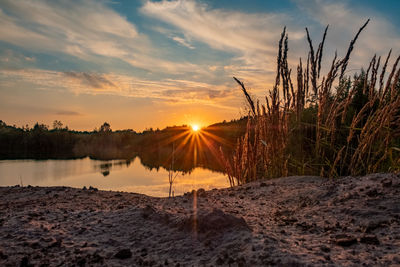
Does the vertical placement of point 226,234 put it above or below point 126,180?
above

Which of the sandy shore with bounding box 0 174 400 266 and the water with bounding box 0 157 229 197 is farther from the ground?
the sandy shore with bounding box 0 174 400 266

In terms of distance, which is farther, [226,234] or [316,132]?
[316,132]

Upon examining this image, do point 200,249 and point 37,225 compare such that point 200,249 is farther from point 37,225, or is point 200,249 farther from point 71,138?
point 71,138

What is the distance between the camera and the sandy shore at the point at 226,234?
4.38ft

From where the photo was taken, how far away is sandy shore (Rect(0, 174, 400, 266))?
1335mm

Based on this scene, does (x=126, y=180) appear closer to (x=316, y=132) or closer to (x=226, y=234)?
(x=316, y=132)

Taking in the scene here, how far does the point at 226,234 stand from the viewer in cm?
158

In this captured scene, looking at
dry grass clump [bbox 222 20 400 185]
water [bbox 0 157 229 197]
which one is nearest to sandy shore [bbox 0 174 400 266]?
dry grass clump [bbox 222 20 400 185]

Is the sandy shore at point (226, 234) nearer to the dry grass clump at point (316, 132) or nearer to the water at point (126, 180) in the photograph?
the dry grass clump at point (316, 132)

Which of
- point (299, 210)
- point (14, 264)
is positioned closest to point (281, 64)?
point (299, 210)

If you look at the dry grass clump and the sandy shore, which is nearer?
the sandy shore

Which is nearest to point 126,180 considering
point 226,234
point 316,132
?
point 316,132

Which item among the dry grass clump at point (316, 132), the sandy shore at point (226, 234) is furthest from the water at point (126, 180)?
the sandy shore at point (226, 234)

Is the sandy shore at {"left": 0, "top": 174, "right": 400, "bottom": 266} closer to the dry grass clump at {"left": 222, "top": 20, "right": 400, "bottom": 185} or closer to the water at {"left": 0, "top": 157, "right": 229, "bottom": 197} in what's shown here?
the dry grass clump at {"left": 222, "top": 20, "right": 400, "bottom": 185}
